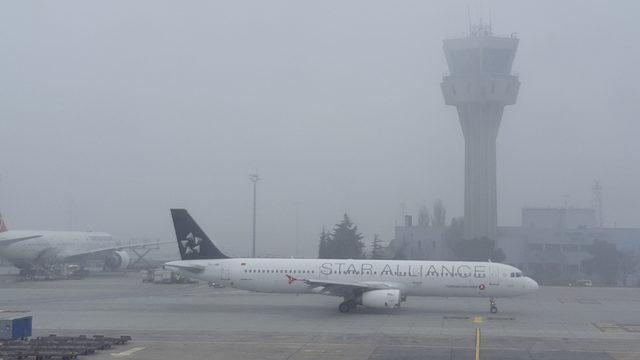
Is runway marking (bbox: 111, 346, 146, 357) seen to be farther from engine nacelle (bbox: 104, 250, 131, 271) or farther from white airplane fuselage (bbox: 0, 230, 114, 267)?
engine nacelle (bbox: 104, 250, 131, 271)

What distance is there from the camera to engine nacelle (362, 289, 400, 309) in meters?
40.4

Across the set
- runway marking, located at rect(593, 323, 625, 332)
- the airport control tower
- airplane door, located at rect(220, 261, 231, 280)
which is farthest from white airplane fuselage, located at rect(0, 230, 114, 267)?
the airport control tower

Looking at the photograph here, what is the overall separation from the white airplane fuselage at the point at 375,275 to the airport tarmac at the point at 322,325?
4.11 feet

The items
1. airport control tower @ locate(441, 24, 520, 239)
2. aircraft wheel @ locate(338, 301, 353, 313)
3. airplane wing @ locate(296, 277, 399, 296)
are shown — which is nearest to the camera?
airplane wing @ locate(296, 277, 399, 296)

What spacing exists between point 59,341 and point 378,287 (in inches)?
742

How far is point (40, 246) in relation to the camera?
75.1 metres

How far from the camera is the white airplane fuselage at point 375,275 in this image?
42.9m

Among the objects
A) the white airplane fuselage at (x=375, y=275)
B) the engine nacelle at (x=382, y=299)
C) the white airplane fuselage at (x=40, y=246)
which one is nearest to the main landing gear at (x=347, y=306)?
the engine nacelle at (x=382, y=299)

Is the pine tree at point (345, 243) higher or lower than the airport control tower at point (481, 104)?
lower

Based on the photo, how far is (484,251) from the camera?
3954 inches

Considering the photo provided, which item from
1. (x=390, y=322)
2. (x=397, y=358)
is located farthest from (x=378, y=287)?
(x=397, y=358)

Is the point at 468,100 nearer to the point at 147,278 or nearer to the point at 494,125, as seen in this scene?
the point at 494,125

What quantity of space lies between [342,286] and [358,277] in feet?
7.67

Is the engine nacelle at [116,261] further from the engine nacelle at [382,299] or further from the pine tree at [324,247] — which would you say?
the engine nacelle at [382,299]
